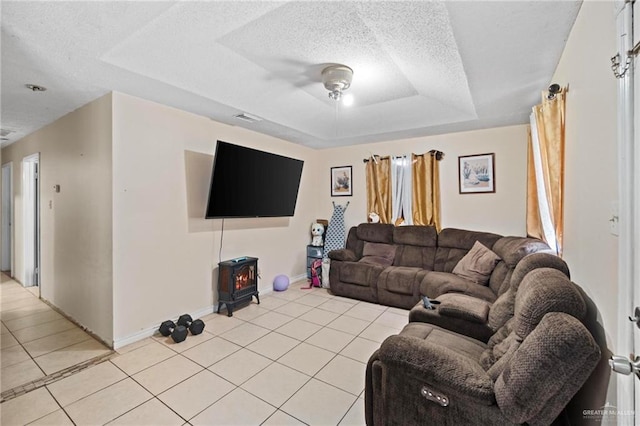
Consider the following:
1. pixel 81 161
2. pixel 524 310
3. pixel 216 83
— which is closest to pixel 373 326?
pixel 524 310

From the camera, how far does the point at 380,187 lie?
473cm

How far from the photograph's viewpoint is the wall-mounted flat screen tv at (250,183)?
3180 millimetres

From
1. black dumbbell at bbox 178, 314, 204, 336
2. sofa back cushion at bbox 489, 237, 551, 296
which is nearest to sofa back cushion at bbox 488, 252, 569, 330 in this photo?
sofa back cushion at bbox 489, 237, 551, 296

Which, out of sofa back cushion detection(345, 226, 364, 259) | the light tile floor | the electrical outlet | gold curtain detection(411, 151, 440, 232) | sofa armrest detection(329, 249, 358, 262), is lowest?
the light tile floor

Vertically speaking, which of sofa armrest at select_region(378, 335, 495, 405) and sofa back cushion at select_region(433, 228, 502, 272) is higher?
sofa back cushion at select_region(433, 228, 502, 272)

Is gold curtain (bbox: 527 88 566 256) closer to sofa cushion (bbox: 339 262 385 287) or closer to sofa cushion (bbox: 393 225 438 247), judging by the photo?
sofa cushion (bbox: 393 225 438 247)

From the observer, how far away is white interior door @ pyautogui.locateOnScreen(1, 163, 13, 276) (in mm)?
5026

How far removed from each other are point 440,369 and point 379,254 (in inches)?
124

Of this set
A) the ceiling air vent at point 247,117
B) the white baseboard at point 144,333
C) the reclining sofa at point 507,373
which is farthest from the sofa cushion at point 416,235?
the white baseboard at point 144,333

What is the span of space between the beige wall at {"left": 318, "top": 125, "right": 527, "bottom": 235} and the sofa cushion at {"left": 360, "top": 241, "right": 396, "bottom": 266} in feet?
3.02

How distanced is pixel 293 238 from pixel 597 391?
4044 mm

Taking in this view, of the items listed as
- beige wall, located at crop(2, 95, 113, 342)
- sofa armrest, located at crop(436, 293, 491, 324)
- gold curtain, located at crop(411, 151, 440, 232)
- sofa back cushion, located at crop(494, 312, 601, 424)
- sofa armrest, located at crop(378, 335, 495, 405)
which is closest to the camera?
sofa back cushion, located at crop(494, 312, 601, 424)

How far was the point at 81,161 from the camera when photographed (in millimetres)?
3043

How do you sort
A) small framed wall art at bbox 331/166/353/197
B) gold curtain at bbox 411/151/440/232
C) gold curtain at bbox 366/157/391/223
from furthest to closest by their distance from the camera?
small framed wall art at bbox 331/166/353/197 < gold curtain at bbox 366/157/391/223 < gold curtain at bbox 411/151/440/232
